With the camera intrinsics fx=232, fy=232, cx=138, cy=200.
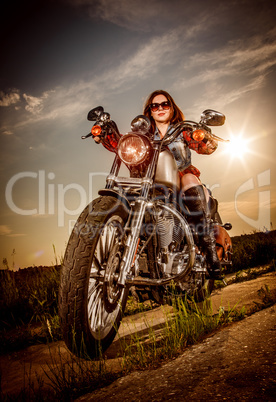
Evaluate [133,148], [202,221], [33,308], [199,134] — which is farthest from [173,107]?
[33,308]

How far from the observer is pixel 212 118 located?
6.69 feet

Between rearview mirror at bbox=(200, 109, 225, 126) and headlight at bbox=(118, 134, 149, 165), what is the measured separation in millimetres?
566

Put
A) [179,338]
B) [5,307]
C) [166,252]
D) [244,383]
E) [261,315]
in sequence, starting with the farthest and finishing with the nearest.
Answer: [5,307] → [166,252] → [261,315] → [179,338] → [244,383]

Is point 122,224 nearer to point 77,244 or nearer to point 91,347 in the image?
point 77,244

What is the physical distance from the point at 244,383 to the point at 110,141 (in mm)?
2171

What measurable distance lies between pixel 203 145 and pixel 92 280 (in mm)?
1665

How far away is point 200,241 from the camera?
249 centimetres

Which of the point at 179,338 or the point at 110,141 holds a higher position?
Result: the point at 110,141

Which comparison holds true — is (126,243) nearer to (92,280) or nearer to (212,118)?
(92,280)

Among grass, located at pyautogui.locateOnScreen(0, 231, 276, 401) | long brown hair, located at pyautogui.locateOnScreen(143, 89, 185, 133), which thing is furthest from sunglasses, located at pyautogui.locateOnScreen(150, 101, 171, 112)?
grass, located at pyautogui.locateOnScreen(0, 231, 276, 401)

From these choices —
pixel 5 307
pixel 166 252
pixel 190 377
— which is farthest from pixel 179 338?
pixel 5 307

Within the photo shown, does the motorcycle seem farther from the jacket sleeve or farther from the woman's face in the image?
the woman's face

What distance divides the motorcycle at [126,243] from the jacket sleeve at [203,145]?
10 cm

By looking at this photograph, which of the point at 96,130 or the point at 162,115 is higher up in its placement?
the point at 162,115
